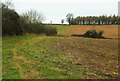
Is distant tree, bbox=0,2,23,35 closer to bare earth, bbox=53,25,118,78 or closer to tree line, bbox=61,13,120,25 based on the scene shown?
bare earth, bbox=53,25,118,78

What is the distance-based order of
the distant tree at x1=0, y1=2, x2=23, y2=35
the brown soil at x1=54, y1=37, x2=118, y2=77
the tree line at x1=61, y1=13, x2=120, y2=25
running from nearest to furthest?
the brown soil at x1=54, y1=37, x2=118, y2=77 < the distant tree at x1=0, y1=2, x2=23, y2=35 < the tree line at x1=61, y1=13, x2=120, y2=25

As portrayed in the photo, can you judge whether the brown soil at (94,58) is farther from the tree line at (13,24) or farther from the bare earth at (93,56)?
the tree line at (13,24)

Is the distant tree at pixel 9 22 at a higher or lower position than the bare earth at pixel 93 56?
higher

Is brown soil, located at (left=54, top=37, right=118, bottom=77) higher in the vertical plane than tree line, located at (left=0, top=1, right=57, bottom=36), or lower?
lower

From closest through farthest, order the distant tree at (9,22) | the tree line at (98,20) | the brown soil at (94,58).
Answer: the brown soil at (94,58) < the distant tree at (9,22) < the tree line at (98,20)

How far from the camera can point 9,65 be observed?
6.00 m

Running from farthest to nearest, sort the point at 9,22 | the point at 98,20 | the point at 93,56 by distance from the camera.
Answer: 1. the point at 98,20
2. the point at 9,22
3. the point at 93,56

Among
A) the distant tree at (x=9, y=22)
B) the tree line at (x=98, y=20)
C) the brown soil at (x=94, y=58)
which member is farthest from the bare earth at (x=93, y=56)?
the tree line at (x=98, y=20)

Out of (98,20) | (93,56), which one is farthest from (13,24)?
(98,20)

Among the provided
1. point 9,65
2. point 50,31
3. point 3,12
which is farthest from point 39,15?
point 9,65

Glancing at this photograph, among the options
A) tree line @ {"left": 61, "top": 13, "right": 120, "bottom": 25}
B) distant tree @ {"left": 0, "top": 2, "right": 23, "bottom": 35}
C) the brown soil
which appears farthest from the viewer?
tree line @ {"left": 61, "top": 13, "right": 120, "bottom": 25}

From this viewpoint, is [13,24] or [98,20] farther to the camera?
[98,20]

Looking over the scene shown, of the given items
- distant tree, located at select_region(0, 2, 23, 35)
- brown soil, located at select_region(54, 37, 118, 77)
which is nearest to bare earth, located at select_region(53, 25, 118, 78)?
brown soil, located at select_region(54, 37, 118, 77)

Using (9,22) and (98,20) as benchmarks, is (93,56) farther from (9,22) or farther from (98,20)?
(98,20)
